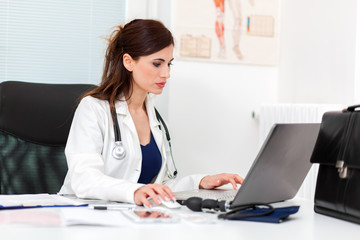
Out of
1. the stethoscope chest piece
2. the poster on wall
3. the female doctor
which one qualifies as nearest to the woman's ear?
the female doctor

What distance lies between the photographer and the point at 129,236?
947 millimetres

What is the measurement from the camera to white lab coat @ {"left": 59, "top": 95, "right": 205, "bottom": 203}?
4.96 feet

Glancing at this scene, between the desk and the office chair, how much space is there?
2.91 feet

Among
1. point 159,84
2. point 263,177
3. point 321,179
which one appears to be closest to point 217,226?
point 263,177

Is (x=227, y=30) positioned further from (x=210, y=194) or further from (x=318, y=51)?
(x=210, y=194)

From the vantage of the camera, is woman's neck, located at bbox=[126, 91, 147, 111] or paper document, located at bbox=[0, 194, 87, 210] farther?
woman's neck, located at bbox=[126, 91, 147, 111]

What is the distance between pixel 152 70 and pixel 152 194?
810mm


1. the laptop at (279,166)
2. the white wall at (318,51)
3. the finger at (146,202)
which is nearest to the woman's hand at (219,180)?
the laptop at (279,166)

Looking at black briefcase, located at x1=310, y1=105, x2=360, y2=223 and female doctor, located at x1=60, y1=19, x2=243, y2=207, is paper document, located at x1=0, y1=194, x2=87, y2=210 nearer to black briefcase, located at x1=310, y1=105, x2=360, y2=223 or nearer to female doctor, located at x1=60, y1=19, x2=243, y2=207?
female doctor, located at x1=60, y1=19, x2=243, y2=207

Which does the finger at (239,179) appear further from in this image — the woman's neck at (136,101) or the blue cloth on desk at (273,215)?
the woman's neck at (136,101)

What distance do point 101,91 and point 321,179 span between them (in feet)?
3.18

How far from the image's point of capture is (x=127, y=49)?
2.00 metres

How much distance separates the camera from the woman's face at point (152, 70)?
1.96 m

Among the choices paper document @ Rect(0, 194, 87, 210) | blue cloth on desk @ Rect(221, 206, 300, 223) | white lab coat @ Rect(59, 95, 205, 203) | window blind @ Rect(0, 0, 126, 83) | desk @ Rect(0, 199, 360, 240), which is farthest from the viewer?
window blind @ Rect(0, 0, 126, 83)
